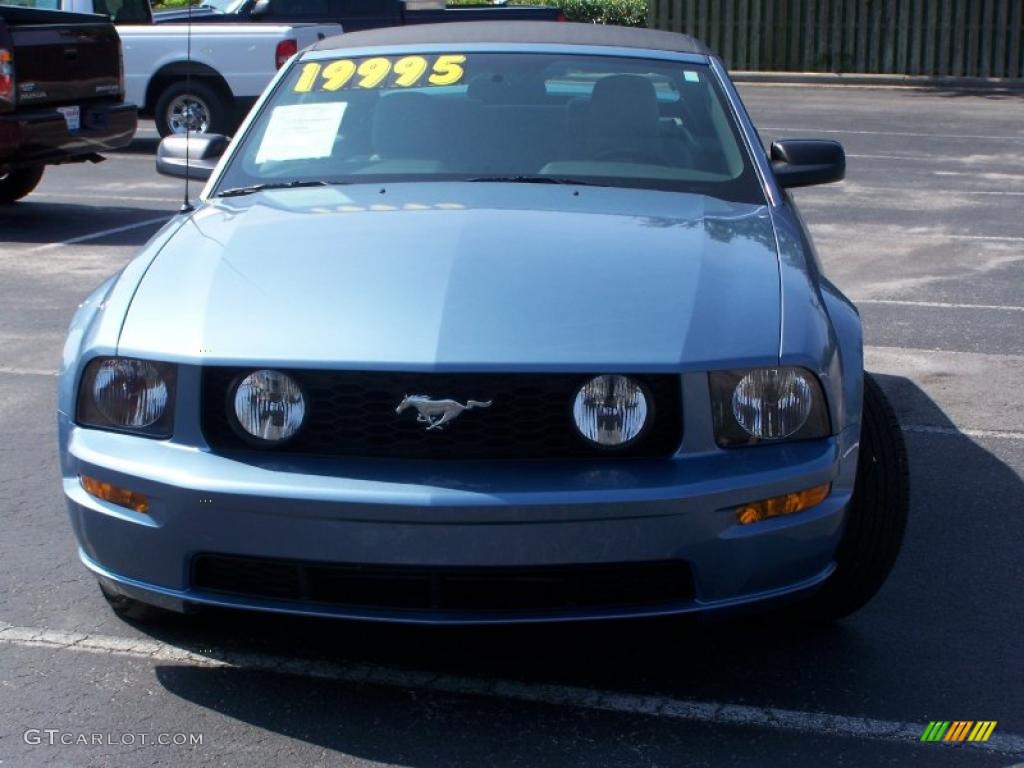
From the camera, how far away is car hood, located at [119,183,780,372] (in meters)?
3.32

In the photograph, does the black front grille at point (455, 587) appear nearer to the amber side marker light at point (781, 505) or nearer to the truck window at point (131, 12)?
the amber side marker light at point (781, 505)

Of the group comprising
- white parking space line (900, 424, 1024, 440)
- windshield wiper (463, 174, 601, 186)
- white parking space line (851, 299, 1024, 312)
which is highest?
windshield wiper (463, 174, 601, 186)

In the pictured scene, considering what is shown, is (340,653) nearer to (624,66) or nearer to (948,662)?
(948,662)

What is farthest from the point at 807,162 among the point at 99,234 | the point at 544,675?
the point at 99,234

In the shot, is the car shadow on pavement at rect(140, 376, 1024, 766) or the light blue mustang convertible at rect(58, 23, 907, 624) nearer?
the light blue mustang convertible at rect(58, 23, 907, 624)

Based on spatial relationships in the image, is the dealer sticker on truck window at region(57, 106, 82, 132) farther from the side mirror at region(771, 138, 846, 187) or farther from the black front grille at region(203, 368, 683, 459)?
the black front grille at region(203, 368, 683, 459)

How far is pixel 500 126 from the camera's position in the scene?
15.8 feet

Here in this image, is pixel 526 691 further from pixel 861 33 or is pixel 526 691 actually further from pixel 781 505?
pixel 861 33

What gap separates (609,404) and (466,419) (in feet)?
1.05

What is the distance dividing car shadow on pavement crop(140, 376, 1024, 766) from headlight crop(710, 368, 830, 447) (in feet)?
1.48

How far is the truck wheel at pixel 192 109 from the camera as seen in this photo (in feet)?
53.2

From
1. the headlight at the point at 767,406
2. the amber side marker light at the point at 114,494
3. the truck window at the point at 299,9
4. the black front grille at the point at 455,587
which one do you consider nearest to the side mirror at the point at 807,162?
the headlight at the point at 767,406

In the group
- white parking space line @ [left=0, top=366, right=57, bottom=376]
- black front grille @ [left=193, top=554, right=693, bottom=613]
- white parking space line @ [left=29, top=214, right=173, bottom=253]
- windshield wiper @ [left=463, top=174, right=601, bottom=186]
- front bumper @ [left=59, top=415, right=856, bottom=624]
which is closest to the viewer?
front bumper @ [left=59, top=415, right=856, bottom=624]

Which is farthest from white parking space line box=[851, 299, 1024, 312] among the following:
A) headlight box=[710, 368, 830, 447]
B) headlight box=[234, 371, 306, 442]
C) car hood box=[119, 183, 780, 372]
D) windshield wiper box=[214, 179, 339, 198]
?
headlight box=[234, 371, 306, 442]
